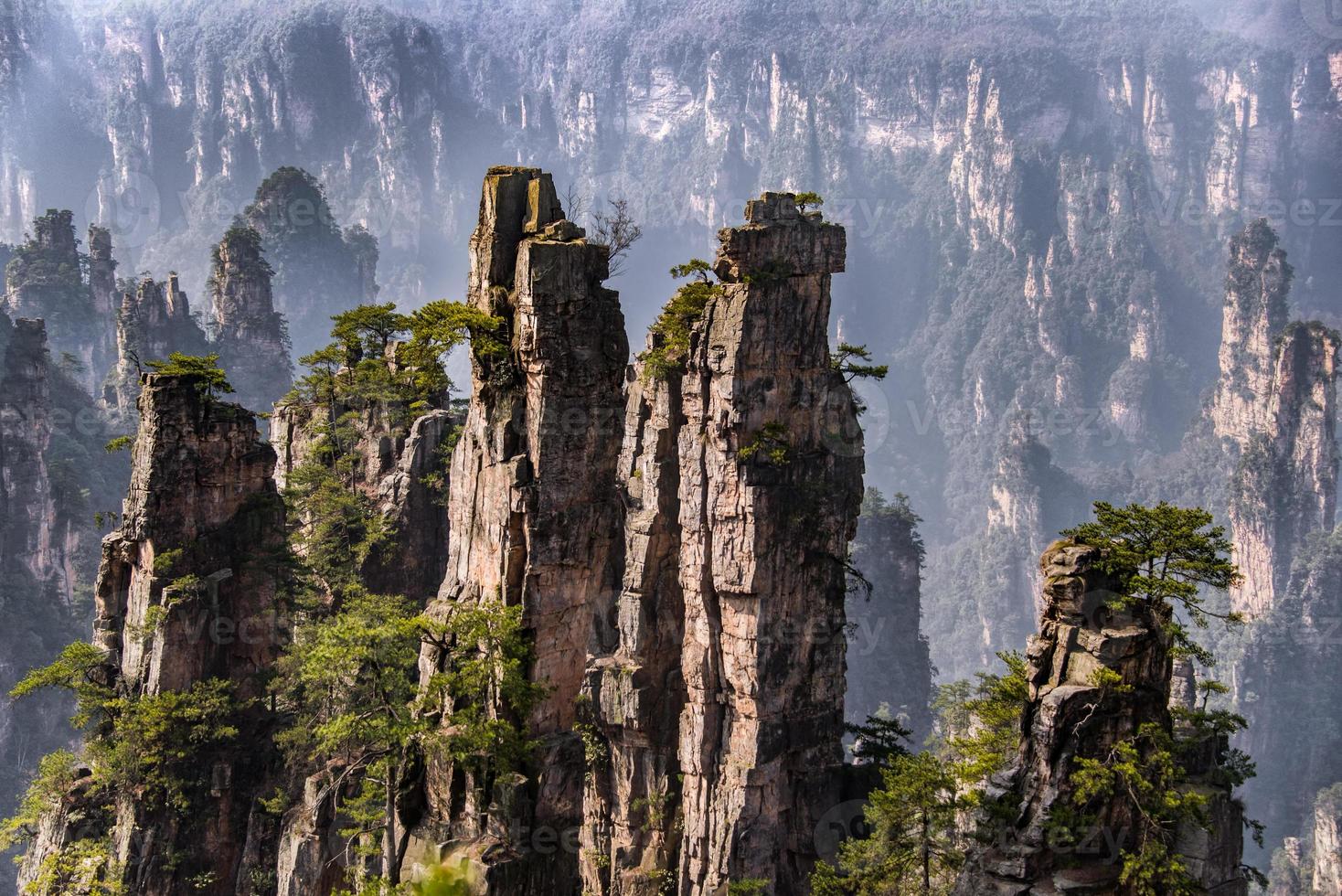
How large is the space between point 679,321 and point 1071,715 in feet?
58.6

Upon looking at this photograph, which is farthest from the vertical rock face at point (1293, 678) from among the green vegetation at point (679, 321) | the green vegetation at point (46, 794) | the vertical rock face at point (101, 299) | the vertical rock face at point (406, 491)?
the vertical rock face at point (101, 299)

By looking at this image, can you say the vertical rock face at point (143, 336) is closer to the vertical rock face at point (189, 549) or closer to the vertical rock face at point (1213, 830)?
the vertical rock face at point (189, 549)

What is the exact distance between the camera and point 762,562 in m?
34.8

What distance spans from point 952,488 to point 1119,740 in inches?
6529

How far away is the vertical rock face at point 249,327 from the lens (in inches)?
3561

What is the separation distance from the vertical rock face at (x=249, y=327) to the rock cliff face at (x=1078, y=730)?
7433 cm

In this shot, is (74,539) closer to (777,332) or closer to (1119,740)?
(777,332)

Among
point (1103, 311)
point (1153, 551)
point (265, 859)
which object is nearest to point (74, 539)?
point (265, 859)

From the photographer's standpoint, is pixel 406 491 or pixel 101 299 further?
pixel 101 299

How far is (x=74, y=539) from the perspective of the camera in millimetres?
73688

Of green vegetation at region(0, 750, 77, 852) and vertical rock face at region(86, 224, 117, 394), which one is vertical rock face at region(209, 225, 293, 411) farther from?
green vegetation at region(0, 750, 77, 852)

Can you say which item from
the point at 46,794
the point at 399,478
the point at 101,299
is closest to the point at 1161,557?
the point at 399,478

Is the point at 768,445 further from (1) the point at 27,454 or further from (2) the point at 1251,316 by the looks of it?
(2) the point at 1251,316

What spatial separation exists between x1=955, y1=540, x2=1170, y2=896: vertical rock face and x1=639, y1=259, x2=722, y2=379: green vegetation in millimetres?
14807
